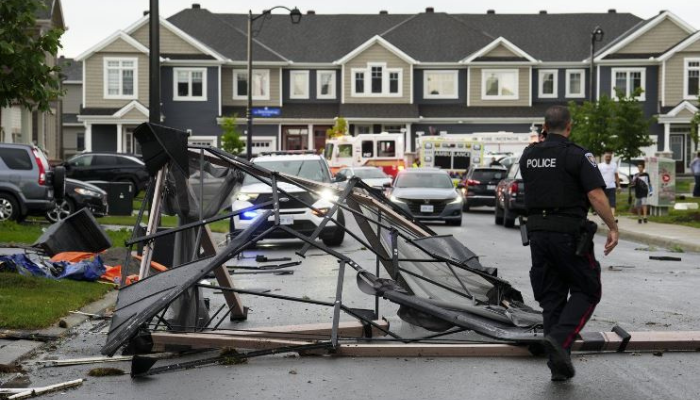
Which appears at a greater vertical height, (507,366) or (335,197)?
(335,197)

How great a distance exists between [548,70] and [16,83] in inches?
2117

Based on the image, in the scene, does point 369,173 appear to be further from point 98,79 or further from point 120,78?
point 98,79

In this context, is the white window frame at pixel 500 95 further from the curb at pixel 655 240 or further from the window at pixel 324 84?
the curb at pixel 655 240

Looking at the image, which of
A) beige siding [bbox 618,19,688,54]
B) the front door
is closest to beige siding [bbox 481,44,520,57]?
beige siding [bbox 618,19,688,54]

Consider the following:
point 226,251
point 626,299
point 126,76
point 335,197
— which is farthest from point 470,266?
point 126,76

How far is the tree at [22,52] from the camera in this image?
40.5 feet

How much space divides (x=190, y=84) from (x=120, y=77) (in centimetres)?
387

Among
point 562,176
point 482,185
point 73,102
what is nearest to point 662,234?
point 482,185

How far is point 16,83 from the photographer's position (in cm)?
1277

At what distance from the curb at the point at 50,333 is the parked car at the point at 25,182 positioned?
12.7 meters

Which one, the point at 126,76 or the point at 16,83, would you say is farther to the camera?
the point at 126,76

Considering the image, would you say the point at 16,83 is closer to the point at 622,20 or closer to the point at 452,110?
the point at 452,110

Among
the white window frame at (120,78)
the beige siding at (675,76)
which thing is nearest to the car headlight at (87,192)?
the white window frame at (120,78)

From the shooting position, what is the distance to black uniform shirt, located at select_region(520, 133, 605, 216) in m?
7.81
